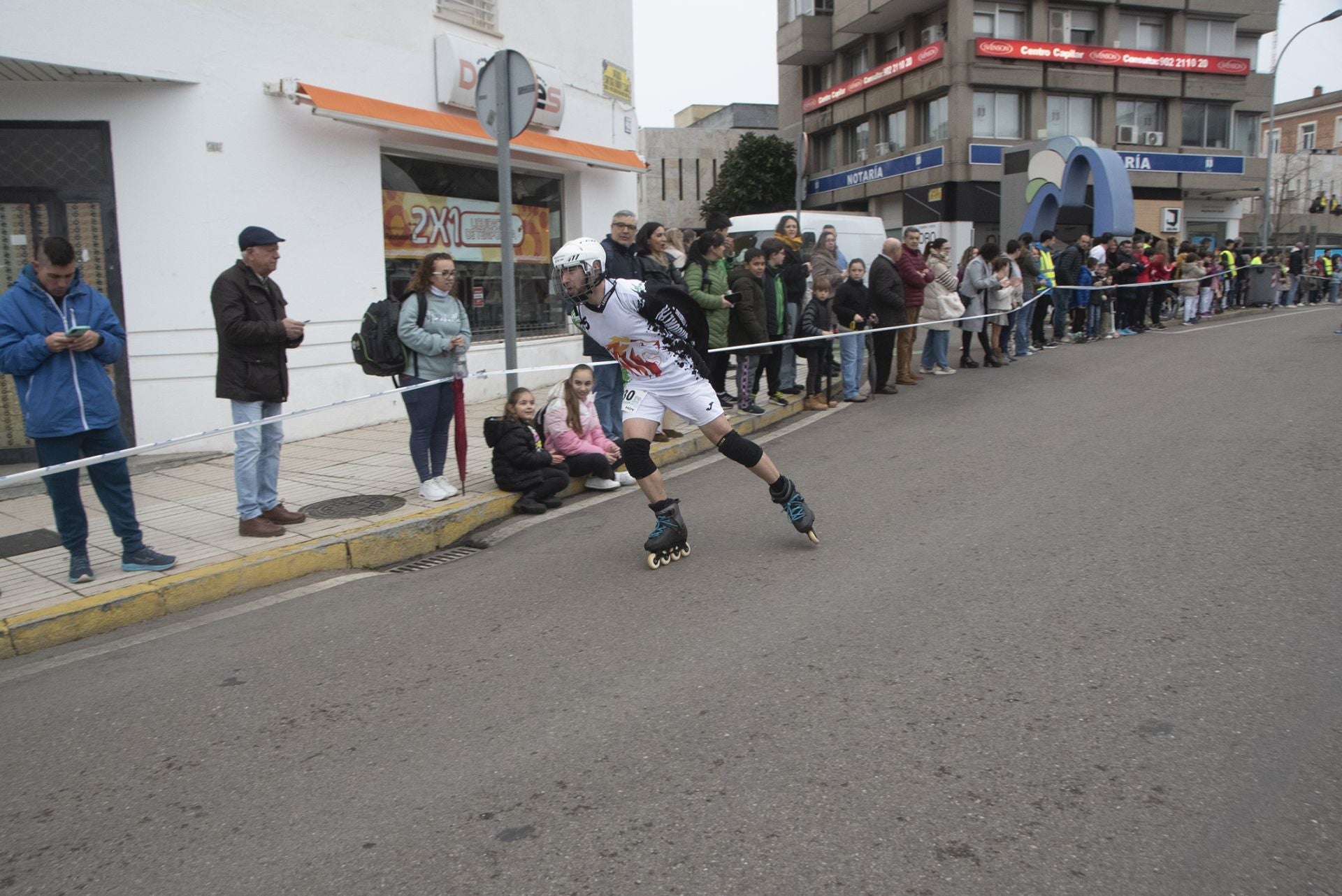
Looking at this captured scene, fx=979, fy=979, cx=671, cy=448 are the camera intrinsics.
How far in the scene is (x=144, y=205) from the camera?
895 cm

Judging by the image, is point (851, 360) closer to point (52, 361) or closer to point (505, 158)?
point (505, 158)

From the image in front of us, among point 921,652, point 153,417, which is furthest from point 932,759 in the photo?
point 153,417

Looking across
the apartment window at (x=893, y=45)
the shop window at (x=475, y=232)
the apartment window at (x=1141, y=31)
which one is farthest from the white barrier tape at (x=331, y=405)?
the apartment window at (x=1141, y=31)

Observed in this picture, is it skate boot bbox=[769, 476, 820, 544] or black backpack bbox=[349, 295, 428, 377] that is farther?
black backpack bbox=[349, 295, 428, 377]

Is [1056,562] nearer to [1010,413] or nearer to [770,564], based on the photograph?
[770,564]

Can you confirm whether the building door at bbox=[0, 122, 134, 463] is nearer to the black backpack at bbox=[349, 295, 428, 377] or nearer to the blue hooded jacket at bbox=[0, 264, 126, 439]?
the black backpack at bbox=[349, 295, 428, 377]

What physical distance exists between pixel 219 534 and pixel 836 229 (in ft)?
49.5

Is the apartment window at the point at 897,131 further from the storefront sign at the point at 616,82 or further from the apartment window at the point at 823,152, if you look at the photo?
the storefront sign at the point at 616,82

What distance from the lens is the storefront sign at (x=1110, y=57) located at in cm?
3556

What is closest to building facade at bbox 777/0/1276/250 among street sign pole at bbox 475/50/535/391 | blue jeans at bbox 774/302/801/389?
blue jeans at bbox 774/302/801/389

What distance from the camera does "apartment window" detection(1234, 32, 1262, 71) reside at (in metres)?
41.8

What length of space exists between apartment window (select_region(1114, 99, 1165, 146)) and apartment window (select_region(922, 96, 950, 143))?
23.9 ft

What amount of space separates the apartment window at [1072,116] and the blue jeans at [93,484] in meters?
37.7

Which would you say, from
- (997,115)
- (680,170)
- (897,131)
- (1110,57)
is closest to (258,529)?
(997,115)
